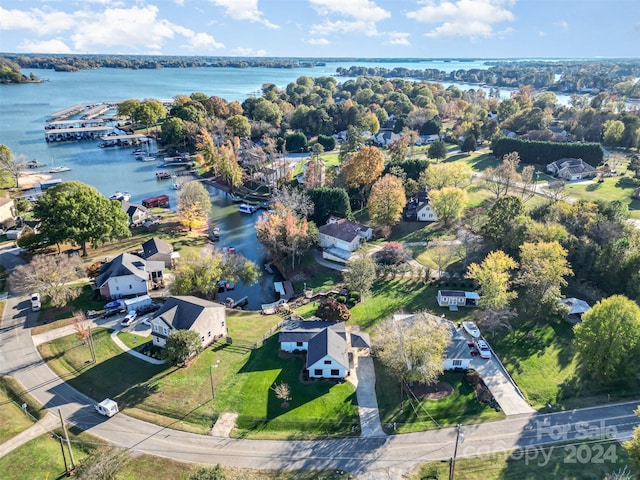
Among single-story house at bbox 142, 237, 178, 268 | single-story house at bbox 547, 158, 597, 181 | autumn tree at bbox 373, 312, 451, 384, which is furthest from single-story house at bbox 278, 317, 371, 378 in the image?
single-story house at bbox 547, 158, 597, 181

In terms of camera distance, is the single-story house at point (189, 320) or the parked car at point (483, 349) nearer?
the single-story house at point (189, 320)

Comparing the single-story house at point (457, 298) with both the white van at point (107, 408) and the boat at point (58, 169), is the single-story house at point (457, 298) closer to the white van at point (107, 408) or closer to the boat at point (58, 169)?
the white van at point (107, 408)

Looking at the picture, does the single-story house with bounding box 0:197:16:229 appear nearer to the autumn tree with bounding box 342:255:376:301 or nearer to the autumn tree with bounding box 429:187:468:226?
the autumn tree with bounding box 342:255:376:301

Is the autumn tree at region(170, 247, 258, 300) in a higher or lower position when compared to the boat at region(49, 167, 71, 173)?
lower

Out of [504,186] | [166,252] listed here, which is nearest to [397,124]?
[504,186]

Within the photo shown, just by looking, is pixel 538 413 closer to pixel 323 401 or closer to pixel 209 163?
pixel 323 401

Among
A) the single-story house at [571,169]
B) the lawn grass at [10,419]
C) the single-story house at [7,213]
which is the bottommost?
the lawn grass at [10,419]

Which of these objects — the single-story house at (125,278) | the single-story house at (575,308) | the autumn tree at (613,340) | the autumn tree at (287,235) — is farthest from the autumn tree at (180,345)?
the single-story house at (575,308)
